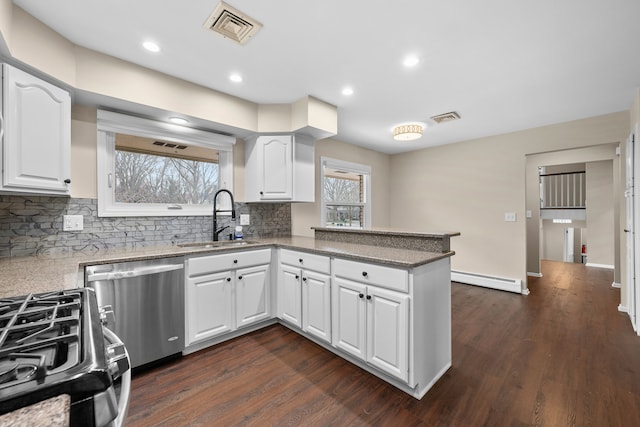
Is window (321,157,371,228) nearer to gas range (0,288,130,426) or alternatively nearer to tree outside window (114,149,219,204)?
tree outside window (114,149,219,204)

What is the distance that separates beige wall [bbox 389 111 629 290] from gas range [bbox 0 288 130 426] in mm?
4710

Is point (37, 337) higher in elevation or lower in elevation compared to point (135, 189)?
lower

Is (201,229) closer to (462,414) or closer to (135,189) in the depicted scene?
(135,189)

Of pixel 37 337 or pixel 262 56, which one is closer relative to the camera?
pixel 37 337

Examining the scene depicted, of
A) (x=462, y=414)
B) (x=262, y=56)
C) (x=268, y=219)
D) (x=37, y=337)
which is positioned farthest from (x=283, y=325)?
(x=262, y=56)

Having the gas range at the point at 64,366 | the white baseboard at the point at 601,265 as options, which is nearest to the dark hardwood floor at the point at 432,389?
the gas range at the point at 64,366

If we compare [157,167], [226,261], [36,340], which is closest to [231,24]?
[157,167]

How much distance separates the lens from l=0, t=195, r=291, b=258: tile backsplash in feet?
6.27

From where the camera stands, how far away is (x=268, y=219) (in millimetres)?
3434

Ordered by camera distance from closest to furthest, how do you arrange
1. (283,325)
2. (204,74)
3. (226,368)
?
1. (226,368)
2. (204,74)
3. (283,325)

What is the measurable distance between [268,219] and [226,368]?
180 cm

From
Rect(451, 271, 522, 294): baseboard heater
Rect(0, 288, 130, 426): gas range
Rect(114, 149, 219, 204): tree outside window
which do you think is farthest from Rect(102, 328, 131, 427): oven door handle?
Rect(451, 271, 522, 294): baseboard heater

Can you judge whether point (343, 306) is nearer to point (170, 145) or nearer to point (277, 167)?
point (277, 167)

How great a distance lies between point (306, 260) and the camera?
2369 mm
